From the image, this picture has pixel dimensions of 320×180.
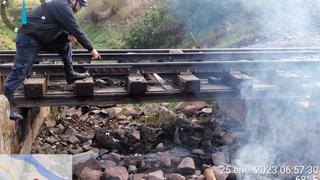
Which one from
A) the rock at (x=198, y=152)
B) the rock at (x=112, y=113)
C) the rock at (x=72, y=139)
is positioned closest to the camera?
the rock at (x=198, y=152)

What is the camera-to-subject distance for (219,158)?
18.9 feet

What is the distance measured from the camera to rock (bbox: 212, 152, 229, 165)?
5707 millimetres

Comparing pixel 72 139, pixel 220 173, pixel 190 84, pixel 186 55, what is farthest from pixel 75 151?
pixel 186 55

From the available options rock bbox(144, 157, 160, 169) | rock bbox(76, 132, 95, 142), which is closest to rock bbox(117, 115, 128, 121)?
rock bbox(76, 132, 95, 142)

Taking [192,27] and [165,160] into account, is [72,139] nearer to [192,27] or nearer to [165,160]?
[165,160]

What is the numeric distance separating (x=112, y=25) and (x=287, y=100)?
616 inches

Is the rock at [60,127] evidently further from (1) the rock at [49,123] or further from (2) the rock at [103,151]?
(2) the rock at [103,151]

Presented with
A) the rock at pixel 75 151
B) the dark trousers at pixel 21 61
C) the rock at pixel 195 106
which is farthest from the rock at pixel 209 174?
the rock at pixel 195 106

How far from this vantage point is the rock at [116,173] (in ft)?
16.3

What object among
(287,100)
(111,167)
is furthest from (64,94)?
(287,100)

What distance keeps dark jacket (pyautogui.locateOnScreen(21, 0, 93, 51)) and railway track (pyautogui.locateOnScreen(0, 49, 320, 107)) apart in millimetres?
627

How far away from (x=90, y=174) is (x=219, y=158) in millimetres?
1845

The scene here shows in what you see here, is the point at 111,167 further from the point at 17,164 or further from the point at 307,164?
the point at 307,164

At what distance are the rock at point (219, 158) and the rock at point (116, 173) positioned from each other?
4.38 feet
